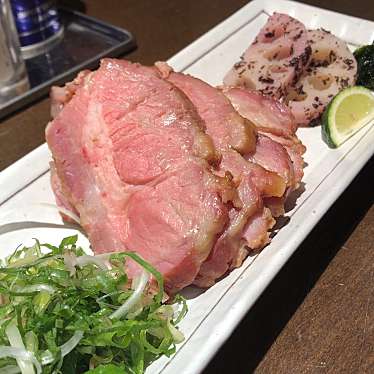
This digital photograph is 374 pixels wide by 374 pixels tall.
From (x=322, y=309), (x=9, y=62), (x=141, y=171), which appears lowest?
(x=322, y=309)

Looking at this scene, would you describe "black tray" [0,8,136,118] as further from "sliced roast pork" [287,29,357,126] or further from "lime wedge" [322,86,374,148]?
"lime wedge" [322,86,374,148]

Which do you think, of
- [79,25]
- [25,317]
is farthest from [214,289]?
[79,25]

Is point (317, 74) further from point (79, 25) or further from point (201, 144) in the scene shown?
point (79, 25)

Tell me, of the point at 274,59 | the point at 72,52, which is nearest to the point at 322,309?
the point at 274,59

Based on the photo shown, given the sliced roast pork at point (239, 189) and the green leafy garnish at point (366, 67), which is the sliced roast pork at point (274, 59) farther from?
the sliced roast pork at point (239, 189)

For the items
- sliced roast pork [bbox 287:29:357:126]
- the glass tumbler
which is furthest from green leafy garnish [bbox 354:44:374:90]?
the glass tumbler

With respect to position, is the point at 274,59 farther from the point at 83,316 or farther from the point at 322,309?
the point at 83,316
